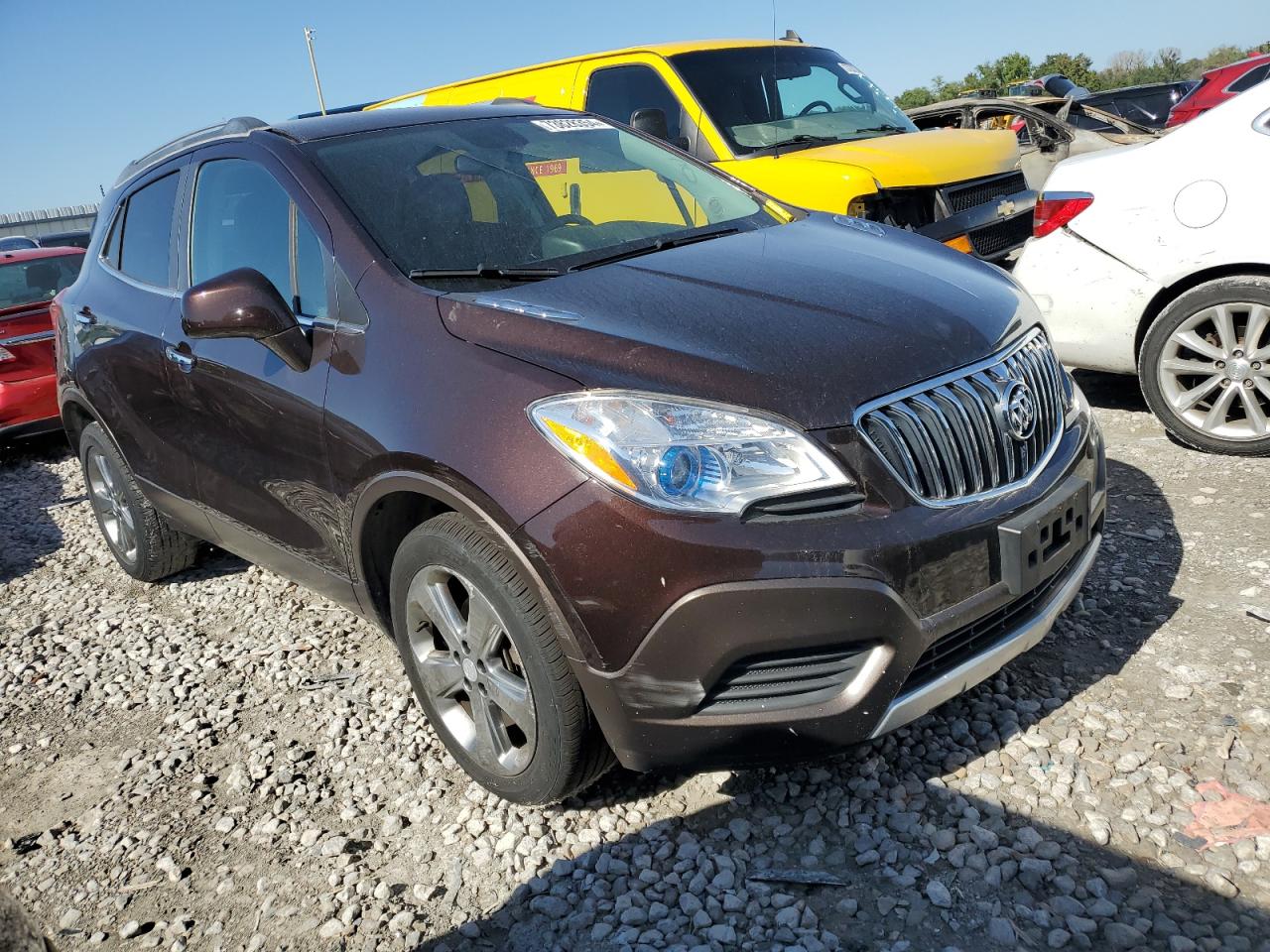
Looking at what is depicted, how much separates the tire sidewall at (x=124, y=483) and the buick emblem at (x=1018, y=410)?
348 cm

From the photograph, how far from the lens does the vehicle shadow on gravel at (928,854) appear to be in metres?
2.11

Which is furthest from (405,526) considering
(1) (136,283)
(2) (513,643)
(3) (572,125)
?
(1) (136,283)

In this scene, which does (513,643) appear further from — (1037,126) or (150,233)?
(1037,126)

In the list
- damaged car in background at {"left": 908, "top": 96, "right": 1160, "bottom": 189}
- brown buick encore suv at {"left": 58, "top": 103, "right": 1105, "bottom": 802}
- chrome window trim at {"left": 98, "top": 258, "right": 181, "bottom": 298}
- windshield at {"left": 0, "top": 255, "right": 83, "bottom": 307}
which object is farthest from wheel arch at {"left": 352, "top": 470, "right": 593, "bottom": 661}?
windshield at {"left": 0, "top": 255, "right": 83, "bottom": 307}

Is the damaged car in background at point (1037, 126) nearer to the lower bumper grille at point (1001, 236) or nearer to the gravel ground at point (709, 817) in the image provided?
the lower bumper grille at point (1001, 236)

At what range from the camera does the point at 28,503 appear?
6672 mm

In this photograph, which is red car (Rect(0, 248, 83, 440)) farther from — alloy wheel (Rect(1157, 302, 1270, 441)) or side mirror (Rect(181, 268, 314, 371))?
alloy wheel (Rect(1157, 302, 1270, 441))

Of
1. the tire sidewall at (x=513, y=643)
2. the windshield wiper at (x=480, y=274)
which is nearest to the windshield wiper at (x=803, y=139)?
the windshield wiper at (x=480, y=274)

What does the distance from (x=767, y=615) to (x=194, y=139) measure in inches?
117

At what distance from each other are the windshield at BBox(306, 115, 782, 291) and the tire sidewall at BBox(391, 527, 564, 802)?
705mm

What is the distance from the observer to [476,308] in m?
2.48

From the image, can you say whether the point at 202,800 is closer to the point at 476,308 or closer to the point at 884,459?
the point at 476,308

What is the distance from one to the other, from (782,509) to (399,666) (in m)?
1.95

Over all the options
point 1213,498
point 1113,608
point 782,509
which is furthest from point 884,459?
point 1213,498
